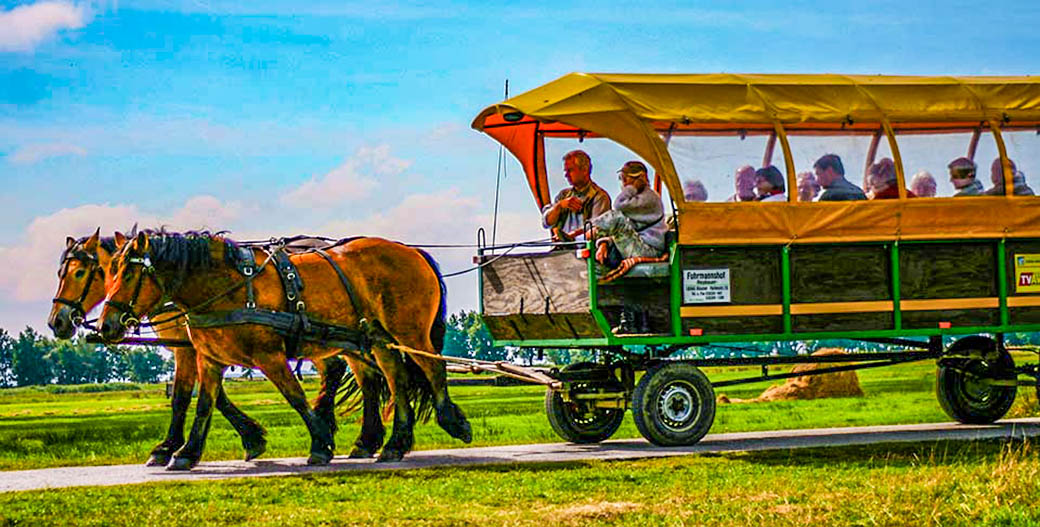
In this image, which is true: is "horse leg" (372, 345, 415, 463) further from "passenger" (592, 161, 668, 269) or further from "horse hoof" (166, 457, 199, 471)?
"passenger" (592, 161, 668, 269)

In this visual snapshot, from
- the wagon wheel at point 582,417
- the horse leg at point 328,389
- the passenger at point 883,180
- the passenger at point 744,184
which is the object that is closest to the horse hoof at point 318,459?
the horse leg at point 328,389

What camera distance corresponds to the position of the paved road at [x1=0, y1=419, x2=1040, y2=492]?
13.0 meters

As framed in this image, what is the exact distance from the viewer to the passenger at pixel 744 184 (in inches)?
581

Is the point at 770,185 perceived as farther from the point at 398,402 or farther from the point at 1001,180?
the point at 398,402

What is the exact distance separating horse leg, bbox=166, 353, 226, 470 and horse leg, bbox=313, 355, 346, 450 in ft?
6.34

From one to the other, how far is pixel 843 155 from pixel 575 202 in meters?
2.99

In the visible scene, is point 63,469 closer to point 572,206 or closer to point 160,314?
point 160,314

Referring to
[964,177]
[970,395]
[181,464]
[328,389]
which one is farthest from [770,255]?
[181,464]

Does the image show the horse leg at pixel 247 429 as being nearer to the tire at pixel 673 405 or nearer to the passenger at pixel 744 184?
the tire at pixel 673 405

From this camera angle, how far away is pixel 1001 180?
15.6m

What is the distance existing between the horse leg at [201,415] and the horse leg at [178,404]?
1.48 feet

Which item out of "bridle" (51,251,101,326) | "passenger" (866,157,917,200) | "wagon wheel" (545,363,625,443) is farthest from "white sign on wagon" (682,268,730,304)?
"bridle" (51,251,101,326)

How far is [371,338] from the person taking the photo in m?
14.9

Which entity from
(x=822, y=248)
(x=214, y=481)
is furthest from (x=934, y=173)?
(x=214, y=481)
